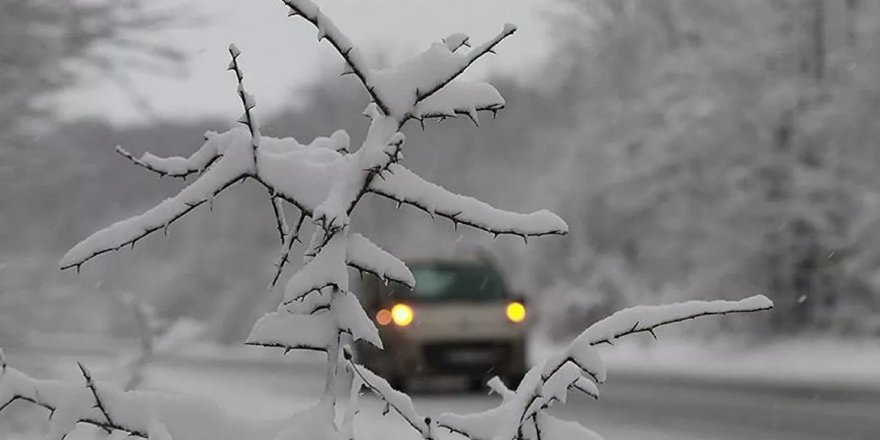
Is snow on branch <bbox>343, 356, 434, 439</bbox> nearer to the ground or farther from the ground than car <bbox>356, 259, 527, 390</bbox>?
nearer to the ground

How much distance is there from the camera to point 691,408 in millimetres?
12938

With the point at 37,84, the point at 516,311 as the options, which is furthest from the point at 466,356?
the point at 37,84

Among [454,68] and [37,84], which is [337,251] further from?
[37,84]

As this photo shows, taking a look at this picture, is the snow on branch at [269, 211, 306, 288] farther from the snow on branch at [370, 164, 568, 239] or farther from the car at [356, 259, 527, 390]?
the car at [356, 259, 527, 390]

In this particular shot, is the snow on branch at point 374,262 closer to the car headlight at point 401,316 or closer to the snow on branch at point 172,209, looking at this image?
the snow on branch at point 172,209

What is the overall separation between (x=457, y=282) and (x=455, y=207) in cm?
1354

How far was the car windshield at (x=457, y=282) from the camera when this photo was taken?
1482cm

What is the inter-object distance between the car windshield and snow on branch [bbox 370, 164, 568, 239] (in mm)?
13000

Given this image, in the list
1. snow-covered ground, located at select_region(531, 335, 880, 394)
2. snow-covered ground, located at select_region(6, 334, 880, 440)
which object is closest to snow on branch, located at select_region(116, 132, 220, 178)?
snow-covered ground, located at select_region(6, 334, 880, 440)

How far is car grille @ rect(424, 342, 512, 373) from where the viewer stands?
1434 cm

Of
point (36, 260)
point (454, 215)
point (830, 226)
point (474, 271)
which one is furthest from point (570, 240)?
point (454, 215)

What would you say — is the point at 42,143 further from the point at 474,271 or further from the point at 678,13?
the point at 678,13

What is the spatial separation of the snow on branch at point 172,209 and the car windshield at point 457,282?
13025 millimetres

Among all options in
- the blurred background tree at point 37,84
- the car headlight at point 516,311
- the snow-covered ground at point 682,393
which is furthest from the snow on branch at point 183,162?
the car headlight at point 516,311
